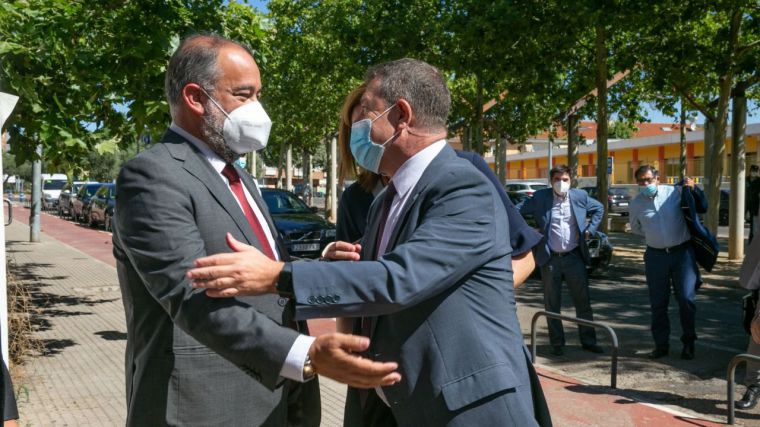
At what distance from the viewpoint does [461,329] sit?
197cm

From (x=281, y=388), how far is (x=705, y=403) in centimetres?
502

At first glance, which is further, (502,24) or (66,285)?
(502,24)

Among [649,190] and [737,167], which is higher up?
[737,167]

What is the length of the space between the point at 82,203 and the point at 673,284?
101ft

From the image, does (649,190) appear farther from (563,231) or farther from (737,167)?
(737,167)

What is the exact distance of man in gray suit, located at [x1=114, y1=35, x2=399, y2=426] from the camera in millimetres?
1954

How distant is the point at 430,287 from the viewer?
1.91m

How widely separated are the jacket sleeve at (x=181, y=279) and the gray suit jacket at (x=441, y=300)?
0.16 m

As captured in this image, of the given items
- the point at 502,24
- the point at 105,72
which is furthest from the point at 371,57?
the point at 105,72

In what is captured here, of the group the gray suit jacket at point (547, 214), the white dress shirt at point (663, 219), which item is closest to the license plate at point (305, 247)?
the gray suit jacket at point (547, 214)

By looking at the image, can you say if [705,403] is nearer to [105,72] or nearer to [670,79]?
[105,72]

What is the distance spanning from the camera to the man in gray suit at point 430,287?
6.22 ft

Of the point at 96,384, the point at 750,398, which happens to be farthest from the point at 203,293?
the point at 750,398

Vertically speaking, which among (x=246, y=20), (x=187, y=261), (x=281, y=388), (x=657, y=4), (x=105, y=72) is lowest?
(x=281, y=388)
